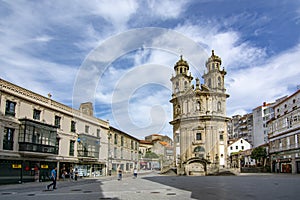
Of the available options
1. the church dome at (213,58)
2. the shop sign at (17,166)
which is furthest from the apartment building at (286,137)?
the shop sign at (17,166)

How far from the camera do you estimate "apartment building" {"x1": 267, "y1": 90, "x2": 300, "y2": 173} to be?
4938 centimetres

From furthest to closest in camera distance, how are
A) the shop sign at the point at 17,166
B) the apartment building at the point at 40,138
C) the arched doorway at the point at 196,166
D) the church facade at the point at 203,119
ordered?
the church facade at the point at 203,119, the arched doorway at the point at 196,166, the shop sign at the point at 17,166, the apartment building at the point at 40,138

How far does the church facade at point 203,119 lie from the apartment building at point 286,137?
389 inches

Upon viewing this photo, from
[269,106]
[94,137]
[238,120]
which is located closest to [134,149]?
[94,137]

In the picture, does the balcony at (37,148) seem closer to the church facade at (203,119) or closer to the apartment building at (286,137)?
the church facade at (203,119)

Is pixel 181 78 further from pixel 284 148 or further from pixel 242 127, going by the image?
pixel 242 127

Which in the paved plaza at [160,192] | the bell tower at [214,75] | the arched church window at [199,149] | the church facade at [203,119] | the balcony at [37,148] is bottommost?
the paved plaza at [160,192]

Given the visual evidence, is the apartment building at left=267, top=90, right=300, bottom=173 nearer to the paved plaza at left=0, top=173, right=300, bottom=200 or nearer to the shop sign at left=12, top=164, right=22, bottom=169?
the paved plaza at left=0, top=173, right=300, bottom=200

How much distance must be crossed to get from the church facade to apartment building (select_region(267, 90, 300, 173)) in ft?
32.4

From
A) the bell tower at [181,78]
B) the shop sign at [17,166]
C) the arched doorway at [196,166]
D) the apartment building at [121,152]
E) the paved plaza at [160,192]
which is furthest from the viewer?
the bell tower at [181,78]

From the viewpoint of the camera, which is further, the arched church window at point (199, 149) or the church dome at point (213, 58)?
the church dome at point (213, 58)

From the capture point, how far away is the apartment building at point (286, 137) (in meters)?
49.4

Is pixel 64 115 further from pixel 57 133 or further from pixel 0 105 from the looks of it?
pixel 0 105

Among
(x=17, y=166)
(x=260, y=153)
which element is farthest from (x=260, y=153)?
(x=17, y=166)
